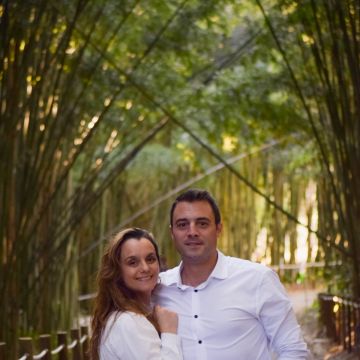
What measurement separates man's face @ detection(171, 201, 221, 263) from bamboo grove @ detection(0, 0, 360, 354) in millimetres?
3496

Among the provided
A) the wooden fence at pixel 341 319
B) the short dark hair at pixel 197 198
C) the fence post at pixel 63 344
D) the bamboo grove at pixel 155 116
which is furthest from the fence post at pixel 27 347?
the wooden fence at pixel 341 319

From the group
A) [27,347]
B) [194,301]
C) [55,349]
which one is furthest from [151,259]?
[55,349]

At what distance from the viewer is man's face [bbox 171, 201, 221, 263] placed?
121 inches

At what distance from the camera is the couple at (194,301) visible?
9.75 ft

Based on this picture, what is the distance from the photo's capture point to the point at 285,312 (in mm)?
3027

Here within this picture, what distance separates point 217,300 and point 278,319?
18 centimetres

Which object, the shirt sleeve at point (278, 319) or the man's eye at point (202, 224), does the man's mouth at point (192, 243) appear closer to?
the man's eye at point (202, 224)

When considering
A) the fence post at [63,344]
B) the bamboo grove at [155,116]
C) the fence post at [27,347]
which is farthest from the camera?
the bamboo grove at [155,116]

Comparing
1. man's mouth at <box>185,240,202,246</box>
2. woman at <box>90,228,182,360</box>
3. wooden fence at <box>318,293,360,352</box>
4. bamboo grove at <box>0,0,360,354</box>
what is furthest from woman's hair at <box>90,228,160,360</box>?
wooden fence at <box>318,293,360,352</box>

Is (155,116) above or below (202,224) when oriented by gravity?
above

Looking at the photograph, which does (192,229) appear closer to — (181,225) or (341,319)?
(181,225)

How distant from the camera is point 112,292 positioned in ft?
9.85

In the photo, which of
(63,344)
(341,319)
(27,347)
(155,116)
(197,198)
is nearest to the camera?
(197,198)

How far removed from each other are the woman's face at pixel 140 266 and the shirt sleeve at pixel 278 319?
312 mm
